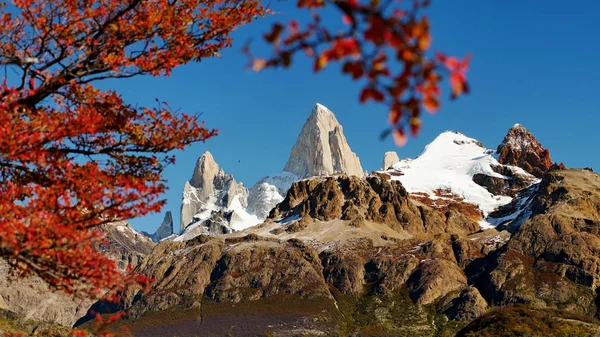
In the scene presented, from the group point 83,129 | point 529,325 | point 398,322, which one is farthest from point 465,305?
point 83,129

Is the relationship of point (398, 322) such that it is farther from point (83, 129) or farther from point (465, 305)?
point (83, 129)

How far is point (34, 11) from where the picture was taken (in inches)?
617

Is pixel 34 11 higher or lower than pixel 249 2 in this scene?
lower

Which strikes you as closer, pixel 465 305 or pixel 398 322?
pixel 398 322

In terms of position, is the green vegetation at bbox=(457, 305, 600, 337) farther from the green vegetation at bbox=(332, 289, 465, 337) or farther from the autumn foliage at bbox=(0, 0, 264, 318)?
the green vegetation at bbox=(332, 289, 465, 337)

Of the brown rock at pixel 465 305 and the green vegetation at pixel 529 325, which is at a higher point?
the brown rock at pixel 465 305

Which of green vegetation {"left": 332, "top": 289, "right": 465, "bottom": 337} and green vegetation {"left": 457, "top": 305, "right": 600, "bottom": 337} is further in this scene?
green vegetation {"left": 332, "top": 289, "right": 465, "bottom": 337}

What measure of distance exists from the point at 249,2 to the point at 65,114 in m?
6.27

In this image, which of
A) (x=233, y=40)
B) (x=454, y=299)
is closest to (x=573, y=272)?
(x=454, y=299)

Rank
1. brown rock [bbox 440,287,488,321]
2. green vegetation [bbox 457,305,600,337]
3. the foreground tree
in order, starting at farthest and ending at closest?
brown rock [bbox 440,287,488,321]
green vegetation [bbox 457,305,600,337]
the foreground tree

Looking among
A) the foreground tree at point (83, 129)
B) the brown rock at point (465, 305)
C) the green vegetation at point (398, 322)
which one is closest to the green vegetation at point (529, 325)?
the foreground tree at point (83, 129)

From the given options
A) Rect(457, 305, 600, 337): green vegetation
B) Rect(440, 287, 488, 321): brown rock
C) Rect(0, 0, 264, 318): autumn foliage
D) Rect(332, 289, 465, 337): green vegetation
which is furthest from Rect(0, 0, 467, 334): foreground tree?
Rect(440, 287, 488, 321): brown rock

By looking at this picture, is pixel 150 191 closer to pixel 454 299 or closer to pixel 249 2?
pixel 249 2

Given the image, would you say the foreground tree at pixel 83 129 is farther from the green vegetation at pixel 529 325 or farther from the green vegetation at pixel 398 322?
the green vegetation at pixel 398 322
